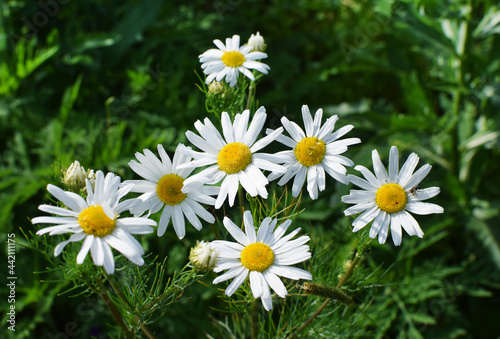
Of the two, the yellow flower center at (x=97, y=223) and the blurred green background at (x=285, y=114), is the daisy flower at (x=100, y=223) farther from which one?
the blurred green background at (x=285, y=114)

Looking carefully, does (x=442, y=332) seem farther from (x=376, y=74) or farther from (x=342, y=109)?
(x=376, y=74)

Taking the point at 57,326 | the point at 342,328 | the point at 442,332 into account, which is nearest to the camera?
the point at 342,328

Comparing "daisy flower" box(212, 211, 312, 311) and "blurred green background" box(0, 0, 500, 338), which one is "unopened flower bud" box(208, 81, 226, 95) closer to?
"daisy flower" box(212, 211, 312, 311)

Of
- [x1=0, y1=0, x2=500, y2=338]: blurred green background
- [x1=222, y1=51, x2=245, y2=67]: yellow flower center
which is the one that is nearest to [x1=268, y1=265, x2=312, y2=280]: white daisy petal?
[x1=0, y1=0, x2=500, y2=338]: blurred green background

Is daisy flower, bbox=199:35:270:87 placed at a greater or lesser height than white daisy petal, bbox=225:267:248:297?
greater

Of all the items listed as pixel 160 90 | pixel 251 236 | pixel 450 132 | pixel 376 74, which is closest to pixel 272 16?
pixel 376 74

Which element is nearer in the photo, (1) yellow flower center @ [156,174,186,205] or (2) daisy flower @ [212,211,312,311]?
(2) daisy flower @ [212,211,312,311]

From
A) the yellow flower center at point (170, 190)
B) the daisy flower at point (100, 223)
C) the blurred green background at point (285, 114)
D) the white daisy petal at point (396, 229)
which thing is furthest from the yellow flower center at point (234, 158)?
the blurred green background at point (285, 114)

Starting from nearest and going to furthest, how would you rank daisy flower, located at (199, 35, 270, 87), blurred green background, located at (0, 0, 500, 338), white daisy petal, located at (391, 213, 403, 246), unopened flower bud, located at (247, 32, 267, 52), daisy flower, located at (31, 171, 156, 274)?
1. daisy flower, located at (31, 171, 156, 274)
2. white daisy petal, located at (391, 213, 403, 246)
3. daisy flower, located at (199, 35, 270, 87)
4. unopened flower bud, located at (247, 32, 267, 52)
5. blurred green background, located at (0, 0, 500, 338)
